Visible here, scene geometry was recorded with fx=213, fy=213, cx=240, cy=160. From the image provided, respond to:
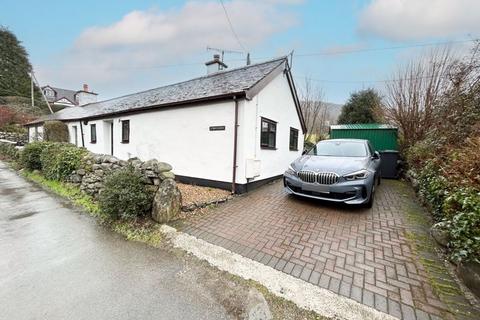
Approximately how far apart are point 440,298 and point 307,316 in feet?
4.98

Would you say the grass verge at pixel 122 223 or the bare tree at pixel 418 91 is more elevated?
the bare tree at pixel 418 91

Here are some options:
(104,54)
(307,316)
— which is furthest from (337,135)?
(104,54)

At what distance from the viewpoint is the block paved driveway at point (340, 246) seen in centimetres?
233

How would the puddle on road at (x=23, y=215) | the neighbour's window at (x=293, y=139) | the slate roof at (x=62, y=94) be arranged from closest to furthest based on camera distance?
1. the puddle on road at (x=23, y=215)
2. the neighbour's window at (x=293, y=139)
3. the slate roof at (x=62, y=94)

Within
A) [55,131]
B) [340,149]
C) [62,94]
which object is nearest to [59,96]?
[62,94]

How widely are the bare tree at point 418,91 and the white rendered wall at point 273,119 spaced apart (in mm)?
4754

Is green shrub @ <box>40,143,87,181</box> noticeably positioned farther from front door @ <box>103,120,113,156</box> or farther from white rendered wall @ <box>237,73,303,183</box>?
white rendered wall @ <box>237,73,303,183</box>

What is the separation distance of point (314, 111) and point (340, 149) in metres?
16.2

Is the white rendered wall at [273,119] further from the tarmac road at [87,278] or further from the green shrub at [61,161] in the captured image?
the green shrub at [61,161]

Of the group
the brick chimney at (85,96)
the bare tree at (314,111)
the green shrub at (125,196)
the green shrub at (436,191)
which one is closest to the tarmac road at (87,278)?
the green shrub at (125,196)

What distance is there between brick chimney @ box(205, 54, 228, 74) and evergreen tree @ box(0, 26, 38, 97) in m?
38.9

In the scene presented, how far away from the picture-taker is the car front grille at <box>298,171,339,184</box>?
475 centimetres

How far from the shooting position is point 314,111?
68.7 feet

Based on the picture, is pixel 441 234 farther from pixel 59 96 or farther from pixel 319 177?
pixel 59 96
